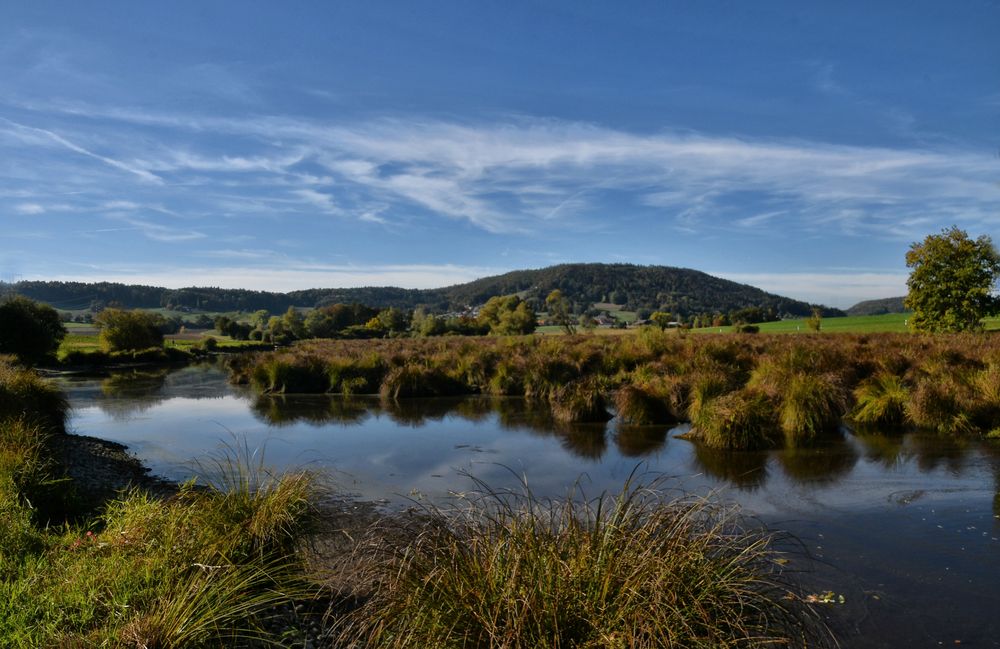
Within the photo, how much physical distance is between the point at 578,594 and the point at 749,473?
23.8 feet

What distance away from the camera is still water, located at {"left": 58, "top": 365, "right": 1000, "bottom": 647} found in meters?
5.47

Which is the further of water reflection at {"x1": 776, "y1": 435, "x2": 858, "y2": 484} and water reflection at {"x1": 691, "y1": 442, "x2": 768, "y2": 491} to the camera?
water reflection at {"x1": 776, "y1": 435, "x2": 858, "y2": 484}

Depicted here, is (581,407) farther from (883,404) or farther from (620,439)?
(883,404)

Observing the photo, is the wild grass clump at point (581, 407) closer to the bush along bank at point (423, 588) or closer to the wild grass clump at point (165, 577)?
the wild grass clump at point (165, 577)

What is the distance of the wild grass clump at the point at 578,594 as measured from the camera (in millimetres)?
3213

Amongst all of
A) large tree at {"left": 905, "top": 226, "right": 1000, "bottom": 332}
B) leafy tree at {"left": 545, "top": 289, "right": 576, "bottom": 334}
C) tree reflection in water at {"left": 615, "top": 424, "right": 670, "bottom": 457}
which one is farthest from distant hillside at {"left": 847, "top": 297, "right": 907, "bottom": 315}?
tree reflection in water at {"left": 615, "top": 424, "right": 670, "bottom": 457}

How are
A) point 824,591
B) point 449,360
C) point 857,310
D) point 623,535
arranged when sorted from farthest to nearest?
point 857,310 < point 449,360 < point 824,591 < point 623,535

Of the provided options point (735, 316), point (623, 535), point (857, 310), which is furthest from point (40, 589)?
point (857, 310)

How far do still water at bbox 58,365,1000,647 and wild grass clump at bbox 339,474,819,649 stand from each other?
1925 millimetres

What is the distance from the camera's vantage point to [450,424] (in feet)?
52.1

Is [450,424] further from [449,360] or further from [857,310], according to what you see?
[857,310]

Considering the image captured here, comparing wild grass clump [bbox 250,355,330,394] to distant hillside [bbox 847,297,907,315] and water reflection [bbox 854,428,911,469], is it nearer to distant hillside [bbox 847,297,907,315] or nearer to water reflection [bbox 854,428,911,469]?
water reflection [bbox 854,428,911,469]

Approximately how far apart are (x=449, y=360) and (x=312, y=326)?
216 feet

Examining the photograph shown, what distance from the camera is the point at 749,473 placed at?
9.73 meters
